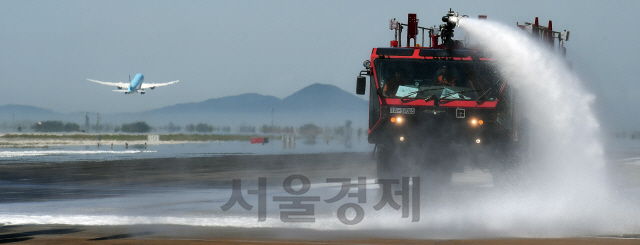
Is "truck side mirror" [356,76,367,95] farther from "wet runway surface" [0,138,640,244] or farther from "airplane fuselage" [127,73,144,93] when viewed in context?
"airplane fuselage" [127,73,144,93]

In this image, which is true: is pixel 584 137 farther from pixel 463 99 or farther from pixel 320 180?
pixel 320 180

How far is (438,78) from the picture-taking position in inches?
642

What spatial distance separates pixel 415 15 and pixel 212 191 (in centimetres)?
747

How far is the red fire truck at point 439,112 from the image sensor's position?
1584cm

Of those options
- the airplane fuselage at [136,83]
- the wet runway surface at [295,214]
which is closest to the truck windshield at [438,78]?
the wet runway surface at [295,214]

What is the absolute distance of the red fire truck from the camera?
15.8 m

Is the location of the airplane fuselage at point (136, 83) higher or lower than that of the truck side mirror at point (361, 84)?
higher

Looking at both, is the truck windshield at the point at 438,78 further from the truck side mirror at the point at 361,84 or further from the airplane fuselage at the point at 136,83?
the airplane fuselage at the point at 136,83

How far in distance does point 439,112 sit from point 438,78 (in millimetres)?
900

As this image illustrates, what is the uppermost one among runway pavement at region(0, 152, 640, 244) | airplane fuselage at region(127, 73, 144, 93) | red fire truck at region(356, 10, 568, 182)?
airplane fuselage at region(127, 73, 144, 93)

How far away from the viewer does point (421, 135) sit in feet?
52.5

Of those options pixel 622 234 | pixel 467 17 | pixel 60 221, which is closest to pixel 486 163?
pixel 467 17

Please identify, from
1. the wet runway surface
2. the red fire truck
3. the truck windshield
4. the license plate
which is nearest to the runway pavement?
the wet runway surface

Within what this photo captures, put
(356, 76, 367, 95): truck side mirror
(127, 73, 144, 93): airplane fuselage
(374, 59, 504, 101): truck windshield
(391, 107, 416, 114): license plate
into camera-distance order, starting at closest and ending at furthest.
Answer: (391, 107, 416, 114): license plate < (374, 59, 504, 101): truck windshield < (356, 76, 367, 95): truck side mirror < (127, 73, 144, 93): airplane fuselage
